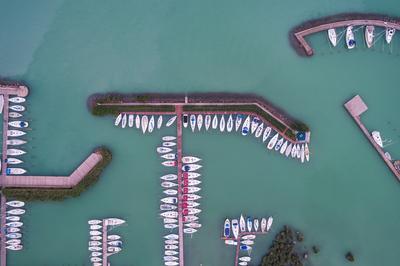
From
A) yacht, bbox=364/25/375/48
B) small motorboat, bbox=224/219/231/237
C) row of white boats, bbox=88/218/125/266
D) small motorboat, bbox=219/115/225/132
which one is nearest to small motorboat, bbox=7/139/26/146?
row of white boats, bbox=88/218/125/266

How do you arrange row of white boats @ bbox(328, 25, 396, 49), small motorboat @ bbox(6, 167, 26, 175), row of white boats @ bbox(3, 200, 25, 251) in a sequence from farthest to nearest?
row of white boats @ bbox(328, 25, 396, 49) → row of white boats @ bbox(3, 200, 25, 251) → small motorboat @ bbox(6, 167, 26, 175)

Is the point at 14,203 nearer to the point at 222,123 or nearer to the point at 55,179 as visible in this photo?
the point at 55,179

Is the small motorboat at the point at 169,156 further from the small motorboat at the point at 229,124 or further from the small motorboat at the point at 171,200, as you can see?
the small motorboat at the point at 229,124

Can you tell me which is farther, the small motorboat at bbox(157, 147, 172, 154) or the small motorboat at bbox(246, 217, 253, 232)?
the small motorboat at bbox(246, 217, 253, 232)

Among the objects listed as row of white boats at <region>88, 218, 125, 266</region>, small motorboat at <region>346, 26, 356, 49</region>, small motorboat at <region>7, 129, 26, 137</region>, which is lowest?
row of white boats at <region>88, 218, 125, 266</region>

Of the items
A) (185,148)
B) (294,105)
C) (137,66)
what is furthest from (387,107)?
(137,66)

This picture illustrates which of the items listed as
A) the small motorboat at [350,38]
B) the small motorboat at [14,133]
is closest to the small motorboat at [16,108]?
the small motorboat at [14,133]

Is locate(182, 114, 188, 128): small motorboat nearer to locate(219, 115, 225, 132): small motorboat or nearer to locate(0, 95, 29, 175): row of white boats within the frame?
locate(219, 115, 225, 132): small motorboat

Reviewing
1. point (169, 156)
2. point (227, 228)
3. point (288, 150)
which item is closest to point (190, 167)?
point (169, 156)
